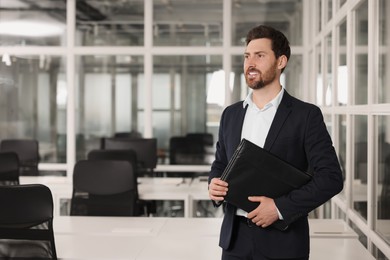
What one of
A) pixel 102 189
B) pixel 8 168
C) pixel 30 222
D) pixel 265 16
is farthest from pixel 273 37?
pixel 265 16

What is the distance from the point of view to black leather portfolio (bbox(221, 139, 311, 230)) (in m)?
2.12

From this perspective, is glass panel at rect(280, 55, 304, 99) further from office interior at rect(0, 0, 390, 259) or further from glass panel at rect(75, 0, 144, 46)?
glass panel at rect(75, 0, 144, 46)

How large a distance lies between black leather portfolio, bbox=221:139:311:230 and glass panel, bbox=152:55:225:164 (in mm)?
5409

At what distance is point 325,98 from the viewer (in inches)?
219

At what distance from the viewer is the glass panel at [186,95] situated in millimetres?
7590

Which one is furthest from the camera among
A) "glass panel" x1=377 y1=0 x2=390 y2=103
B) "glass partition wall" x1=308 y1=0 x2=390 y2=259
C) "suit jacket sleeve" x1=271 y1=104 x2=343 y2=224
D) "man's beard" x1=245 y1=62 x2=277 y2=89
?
"glass partition wall" x1=308 y1=0 x2=390 y2=259

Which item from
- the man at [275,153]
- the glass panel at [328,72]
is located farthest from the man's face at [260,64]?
the glass panel at [328,72]

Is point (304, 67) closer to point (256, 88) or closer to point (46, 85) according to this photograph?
point (46, 85)

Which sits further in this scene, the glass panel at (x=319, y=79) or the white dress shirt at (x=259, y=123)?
the glass panel at (x=319, y=79)

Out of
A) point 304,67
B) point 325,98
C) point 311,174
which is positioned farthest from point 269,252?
point 304,67

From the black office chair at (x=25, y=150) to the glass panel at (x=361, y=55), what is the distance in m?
4.32

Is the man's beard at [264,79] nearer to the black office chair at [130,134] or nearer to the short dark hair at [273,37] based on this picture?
the short dark hair at [273,37]

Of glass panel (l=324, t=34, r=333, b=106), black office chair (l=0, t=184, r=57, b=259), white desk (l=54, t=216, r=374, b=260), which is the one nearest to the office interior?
glass panel (l=324, t=34, r=333, b=106)

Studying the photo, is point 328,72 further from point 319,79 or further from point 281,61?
point 281,61
